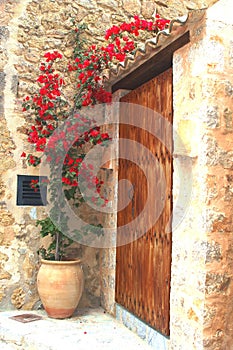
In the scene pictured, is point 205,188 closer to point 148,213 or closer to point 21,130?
point 148,213

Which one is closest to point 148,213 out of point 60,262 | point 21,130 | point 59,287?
point 60,262

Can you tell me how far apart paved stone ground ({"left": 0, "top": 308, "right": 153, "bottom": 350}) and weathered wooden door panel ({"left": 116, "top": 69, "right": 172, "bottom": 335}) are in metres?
0.24

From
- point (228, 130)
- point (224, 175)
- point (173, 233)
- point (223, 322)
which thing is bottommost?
point (223, 322)

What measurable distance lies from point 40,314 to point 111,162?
1.72m

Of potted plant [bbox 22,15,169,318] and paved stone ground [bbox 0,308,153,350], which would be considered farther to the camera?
potted plant [bbox 22,15,169,318]

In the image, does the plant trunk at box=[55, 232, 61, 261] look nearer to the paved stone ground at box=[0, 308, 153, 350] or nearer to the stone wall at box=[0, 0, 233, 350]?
the paved stone ground at box=[0, 308, 153, 350]

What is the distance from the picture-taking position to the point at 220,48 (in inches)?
129

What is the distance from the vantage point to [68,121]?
4867mm

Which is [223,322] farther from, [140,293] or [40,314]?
[40,314]

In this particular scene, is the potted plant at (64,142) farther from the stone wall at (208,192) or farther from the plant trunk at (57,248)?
the stone wall at (208,192)

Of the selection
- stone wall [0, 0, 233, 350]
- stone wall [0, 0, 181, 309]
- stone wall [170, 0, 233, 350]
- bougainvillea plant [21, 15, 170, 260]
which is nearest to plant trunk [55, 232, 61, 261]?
bougainvillea plant [21, 15, 170, 260]

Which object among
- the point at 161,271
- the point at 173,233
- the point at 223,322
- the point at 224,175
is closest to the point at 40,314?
the point at 161,271

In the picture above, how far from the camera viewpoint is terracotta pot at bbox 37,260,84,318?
4535mm

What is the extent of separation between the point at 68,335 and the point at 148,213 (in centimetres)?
126
